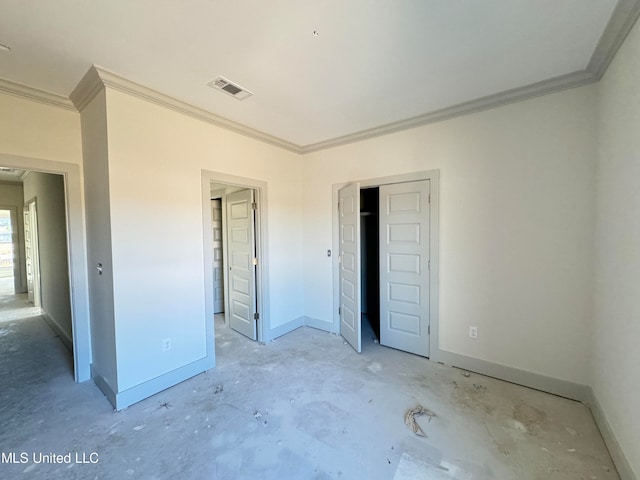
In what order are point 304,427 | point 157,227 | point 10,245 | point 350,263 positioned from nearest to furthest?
1. point 304,427
2. point 157,227
3. point 350,263
4. point 10,245

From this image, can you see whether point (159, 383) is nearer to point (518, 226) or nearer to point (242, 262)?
point (242, 262)

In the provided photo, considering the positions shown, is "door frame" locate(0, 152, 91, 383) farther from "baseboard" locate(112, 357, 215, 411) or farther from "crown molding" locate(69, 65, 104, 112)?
"baseboard" locate(112, 357, 215, 411)

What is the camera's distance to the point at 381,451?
1.80 m

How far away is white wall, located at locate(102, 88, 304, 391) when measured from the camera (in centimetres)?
224

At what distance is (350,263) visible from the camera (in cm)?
341

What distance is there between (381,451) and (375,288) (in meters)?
3.06

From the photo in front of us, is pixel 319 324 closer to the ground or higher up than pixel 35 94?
closer to the ground

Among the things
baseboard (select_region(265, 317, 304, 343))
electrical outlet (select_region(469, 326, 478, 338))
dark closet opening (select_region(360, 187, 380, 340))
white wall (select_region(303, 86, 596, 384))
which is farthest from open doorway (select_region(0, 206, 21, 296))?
electrical outlet (select_region(469, 326, 478, 338))

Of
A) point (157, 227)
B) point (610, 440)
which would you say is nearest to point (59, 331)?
point (157, 227)

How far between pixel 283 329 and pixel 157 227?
2.17m

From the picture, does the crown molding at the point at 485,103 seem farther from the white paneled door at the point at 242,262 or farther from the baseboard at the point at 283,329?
the baseboard at the point at 283,329

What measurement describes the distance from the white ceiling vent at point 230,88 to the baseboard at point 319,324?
3.02 metres

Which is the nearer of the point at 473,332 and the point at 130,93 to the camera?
the point at 130,93

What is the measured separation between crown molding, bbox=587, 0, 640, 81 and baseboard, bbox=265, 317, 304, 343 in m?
4.02
